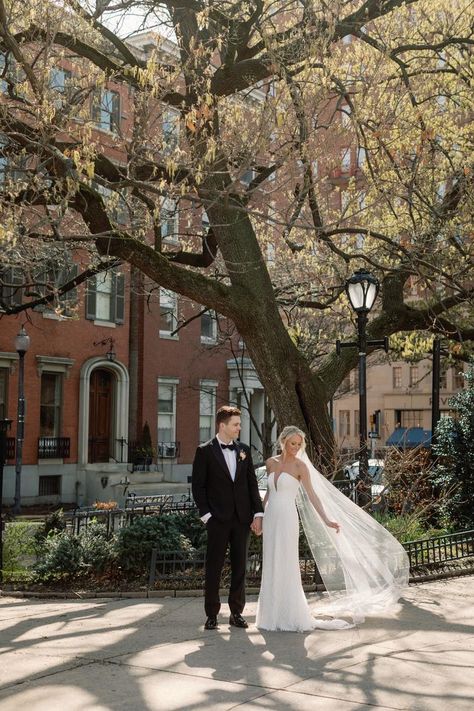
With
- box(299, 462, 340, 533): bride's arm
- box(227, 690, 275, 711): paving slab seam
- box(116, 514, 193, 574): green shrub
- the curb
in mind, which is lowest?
the curb

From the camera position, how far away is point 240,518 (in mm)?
7980

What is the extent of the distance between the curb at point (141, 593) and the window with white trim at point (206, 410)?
24.2 metres

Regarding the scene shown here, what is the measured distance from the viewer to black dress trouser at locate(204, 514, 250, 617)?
25.8 feet

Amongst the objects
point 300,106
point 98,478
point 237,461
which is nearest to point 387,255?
point 300,106

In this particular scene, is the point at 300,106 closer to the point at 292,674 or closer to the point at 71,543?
the point at 71,543

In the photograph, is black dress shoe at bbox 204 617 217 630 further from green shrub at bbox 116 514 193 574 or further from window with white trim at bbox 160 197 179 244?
window with white trim at bbox 160 197 179 244

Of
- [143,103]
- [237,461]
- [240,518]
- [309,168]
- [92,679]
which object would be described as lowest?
[92,679]

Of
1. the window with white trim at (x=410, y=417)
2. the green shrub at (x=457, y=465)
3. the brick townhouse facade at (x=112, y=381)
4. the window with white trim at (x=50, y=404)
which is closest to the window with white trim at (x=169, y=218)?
the brick townhouse facade at (x=112, y=381)

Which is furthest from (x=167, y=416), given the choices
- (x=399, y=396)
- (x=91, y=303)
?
(x=399, y=396)

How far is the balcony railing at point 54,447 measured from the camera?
2881 centimetres

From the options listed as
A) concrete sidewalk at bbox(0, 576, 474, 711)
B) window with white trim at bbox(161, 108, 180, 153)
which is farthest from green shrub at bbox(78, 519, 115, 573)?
window with white trim at bbox(161, 108, 180, 153)

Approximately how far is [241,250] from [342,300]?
5080 millimetres

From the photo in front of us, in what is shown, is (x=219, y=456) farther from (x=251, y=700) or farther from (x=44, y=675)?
(x=251, y=700)

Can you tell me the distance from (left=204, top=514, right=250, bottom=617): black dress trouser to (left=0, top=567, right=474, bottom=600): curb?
7.56ft
